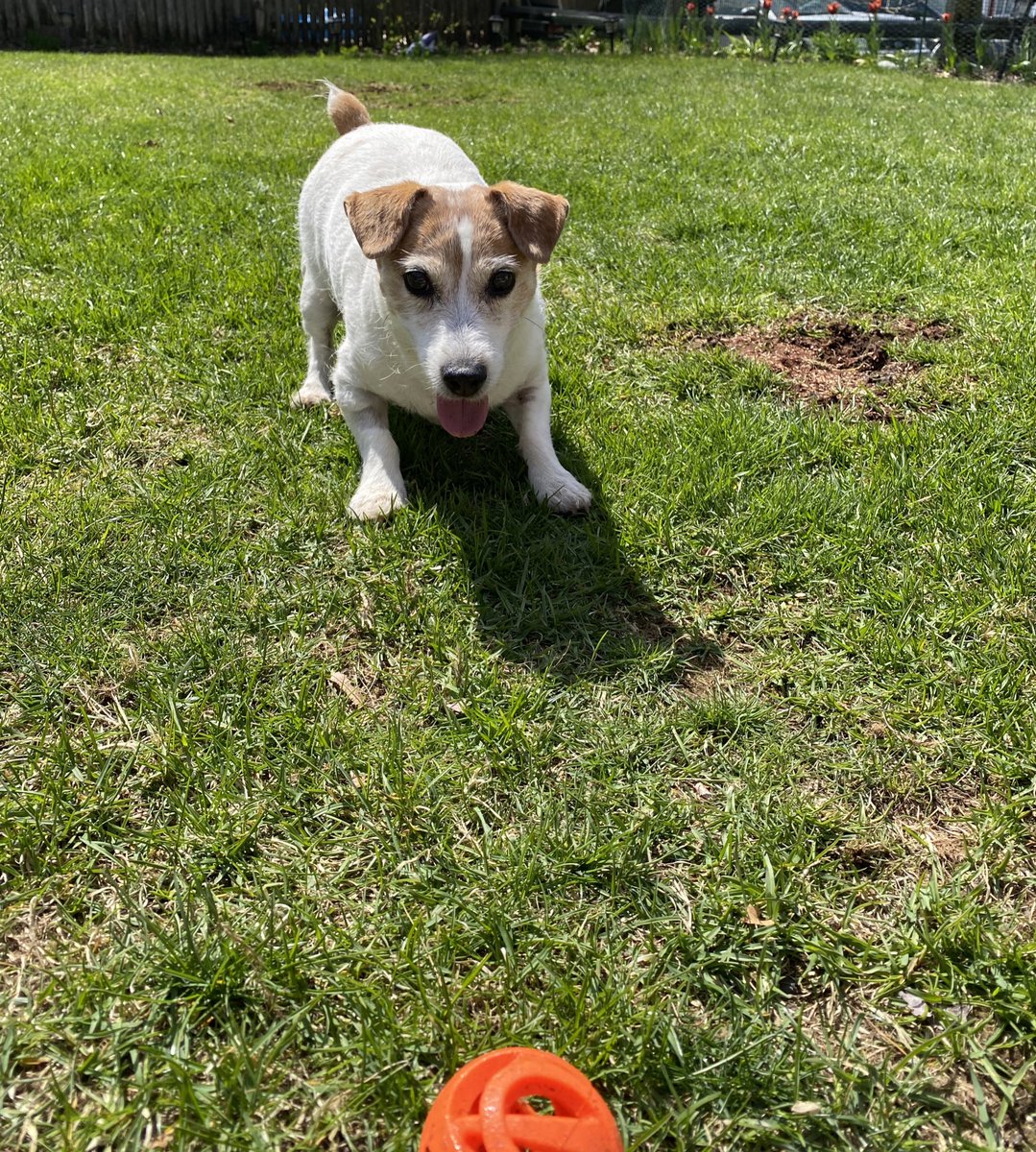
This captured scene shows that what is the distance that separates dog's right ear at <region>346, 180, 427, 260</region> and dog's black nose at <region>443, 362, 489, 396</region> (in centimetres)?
49

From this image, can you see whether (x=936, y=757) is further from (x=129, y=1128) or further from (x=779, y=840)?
(x=129, y=1128)

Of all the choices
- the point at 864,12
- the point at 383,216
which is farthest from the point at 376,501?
the point at 864,12

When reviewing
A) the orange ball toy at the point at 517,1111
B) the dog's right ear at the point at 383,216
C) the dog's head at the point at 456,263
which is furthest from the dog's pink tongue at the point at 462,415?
the orange ball toy at the point at 517,1111

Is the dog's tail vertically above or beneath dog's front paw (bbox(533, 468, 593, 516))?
above

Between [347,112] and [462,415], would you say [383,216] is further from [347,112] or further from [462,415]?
[347,112]

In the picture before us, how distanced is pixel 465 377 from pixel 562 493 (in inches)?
24.5

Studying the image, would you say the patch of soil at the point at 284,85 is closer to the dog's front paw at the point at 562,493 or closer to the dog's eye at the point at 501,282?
the dog's eye at the point at 501,282

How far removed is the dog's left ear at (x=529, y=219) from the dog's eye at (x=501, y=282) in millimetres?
101

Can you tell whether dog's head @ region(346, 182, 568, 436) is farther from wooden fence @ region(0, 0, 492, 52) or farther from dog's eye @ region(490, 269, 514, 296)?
wooden fence @ region(0, 0, 492, 52)

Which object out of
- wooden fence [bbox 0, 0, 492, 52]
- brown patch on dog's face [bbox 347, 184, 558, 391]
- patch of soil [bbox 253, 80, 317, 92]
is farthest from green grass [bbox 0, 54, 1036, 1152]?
wooden fence [bbox 0, 0, 492, 52]

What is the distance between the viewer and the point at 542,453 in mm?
3529

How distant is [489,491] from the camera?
3.56m

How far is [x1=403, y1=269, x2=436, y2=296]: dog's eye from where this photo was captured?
3.15m

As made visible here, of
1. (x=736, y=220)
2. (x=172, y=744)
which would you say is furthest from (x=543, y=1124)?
(x=736, y=220)
